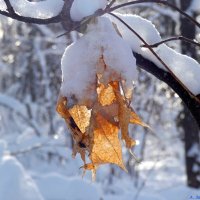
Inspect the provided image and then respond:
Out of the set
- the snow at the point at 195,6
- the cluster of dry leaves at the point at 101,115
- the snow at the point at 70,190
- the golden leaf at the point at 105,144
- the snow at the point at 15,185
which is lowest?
the snow at the point at 70,190

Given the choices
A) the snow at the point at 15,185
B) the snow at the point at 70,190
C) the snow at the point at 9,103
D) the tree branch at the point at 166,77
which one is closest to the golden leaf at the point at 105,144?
the tree branch at the point at 166,77

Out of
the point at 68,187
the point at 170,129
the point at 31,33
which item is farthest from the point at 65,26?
the point at 170,129

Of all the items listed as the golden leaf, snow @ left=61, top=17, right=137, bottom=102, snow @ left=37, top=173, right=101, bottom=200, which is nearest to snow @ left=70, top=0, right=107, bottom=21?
snow @ left=61, top=17, right=137, bottom=102

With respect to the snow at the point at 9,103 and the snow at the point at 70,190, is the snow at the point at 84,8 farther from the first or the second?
the snow at the point at 9,103

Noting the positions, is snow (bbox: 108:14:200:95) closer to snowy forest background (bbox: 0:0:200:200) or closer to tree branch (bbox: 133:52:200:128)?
tree branch (bbox: 133:52:200:128)

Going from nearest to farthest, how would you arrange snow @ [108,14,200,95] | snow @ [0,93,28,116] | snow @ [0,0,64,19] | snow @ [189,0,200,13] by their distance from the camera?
snow @ [0,0,64,19], snow @ [108,14,200,95], snow @ [189,0,200,13], snow @ [0,93,28,116]

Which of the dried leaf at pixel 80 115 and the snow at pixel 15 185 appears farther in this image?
the snow at pixel 15 185
